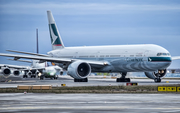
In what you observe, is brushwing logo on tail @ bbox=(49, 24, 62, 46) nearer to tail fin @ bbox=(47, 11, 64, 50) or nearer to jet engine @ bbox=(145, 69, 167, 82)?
tail fin @ bbox=(47, 11, 64, 50)

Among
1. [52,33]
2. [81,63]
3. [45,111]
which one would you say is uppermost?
[52,33]

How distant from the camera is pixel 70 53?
5747cm

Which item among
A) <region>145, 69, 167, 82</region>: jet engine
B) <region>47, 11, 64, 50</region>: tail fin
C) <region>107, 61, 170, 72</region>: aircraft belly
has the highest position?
<region>47, 11, 64, 50</region>: tail fin

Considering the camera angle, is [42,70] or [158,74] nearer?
[158,74]

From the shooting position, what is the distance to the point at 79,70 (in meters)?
49.4

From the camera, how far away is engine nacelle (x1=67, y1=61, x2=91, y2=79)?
47719mm

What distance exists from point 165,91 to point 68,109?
1367cm

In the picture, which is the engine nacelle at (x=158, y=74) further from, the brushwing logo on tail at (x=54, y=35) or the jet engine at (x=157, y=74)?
the brushwing logo on tail at (x=54, y=35)

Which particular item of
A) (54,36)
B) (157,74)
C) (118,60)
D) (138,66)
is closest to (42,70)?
(54,36)

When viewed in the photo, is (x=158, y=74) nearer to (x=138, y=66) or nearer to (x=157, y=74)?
(x=157, y=74)

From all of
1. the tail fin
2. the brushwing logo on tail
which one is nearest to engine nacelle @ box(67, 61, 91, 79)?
the tail fin

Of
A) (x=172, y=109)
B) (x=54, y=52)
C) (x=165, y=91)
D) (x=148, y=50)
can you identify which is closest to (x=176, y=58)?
(x=148, y=50)

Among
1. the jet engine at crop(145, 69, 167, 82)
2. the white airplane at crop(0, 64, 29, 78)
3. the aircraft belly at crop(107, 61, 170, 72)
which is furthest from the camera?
the white airplane at crop(0, 64, 29, 78)

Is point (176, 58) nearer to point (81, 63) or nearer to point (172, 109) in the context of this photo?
point (81, 63)
